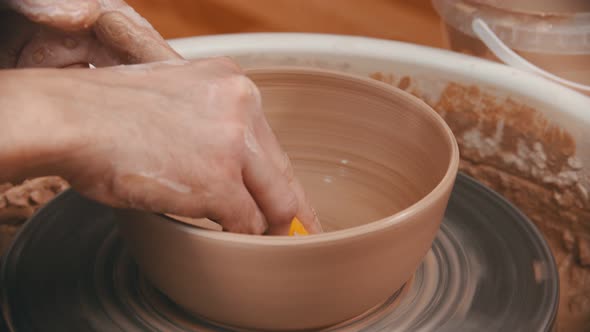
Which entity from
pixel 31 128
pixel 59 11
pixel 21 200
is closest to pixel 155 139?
pixel 31 128

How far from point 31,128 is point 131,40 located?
1.02 ft

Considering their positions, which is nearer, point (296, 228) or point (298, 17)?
point (296, 228)

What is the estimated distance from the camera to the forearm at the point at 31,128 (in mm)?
564

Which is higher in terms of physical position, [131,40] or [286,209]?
[131,40]

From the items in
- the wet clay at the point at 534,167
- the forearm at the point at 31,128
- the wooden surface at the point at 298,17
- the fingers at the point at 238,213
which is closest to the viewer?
the forearm at the point at 31,128

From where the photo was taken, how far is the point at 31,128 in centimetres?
57

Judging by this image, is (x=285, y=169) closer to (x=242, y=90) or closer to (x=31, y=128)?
(x=242, y=90)

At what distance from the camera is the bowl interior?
946 mm

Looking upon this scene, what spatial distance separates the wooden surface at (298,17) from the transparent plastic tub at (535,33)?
2.39 ft

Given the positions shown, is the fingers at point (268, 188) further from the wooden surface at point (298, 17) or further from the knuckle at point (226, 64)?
the wooden surface at point (298, 17)

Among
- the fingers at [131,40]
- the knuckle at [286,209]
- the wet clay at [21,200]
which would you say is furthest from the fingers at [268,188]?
the wet clay at [21,200]

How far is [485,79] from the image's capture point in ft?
3.74

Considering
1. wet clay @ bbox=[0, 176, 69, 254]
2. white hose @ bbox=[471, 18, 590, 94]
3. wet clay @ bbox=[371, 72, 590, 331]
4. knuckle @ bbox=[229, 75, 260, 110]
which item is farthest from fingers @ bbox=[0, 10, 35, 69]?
white hose @ bbox=[471, 18, 590, 94]

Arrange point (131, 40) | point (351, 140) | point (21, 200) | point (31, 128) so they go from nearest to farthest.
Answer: point (31, 128) < point (131, 40) < point (351, 140) < point (21, 200)
